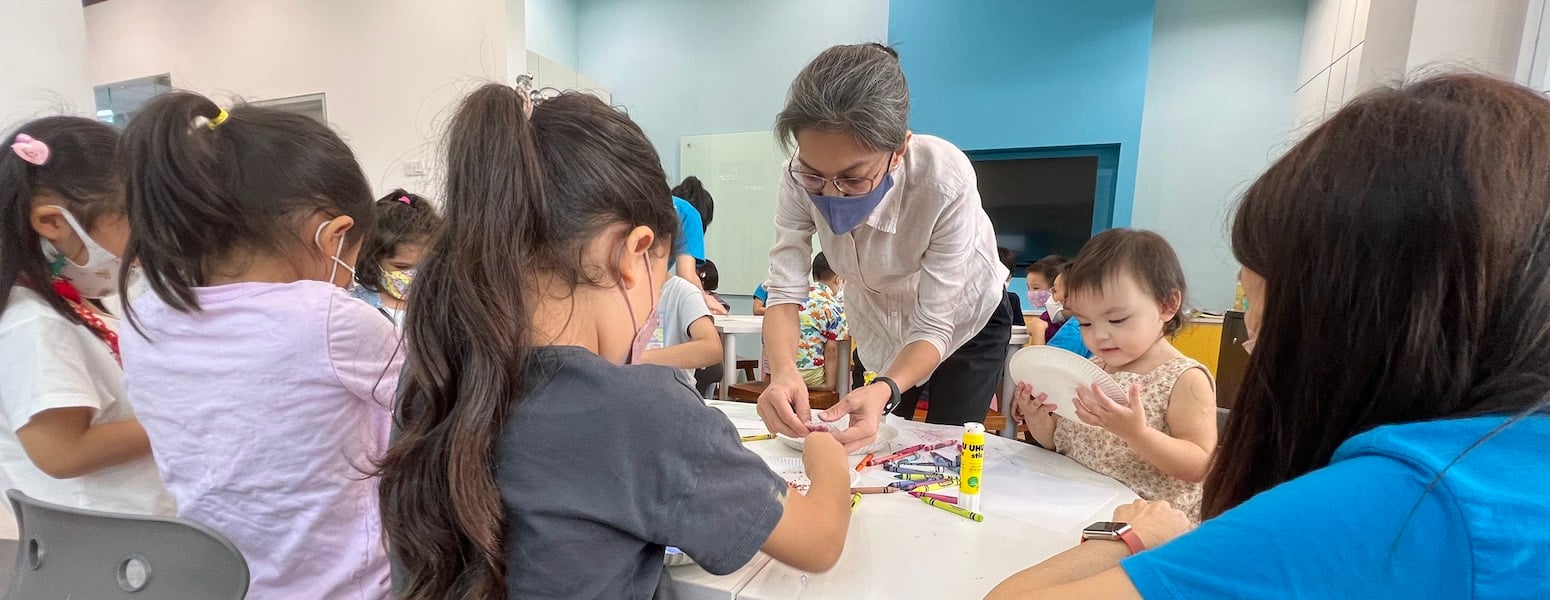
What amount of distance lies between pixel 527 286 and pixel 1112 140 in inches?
173

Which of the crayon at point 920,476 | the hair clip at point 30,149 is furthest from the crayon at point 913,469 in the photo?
the hair clip at point 30,149

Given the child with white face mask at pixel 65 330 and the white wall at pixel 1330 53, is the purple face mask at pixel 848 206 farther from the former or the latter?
the white wall at pixel 1330 53

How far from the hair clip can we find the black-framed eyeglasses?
1322mm

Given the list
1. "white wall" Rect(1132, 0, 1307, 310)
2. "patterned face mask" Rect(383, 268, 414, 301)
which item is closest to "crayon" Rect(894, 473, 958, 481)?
"patterned face mask" Rect(383, 268, 414, 301)

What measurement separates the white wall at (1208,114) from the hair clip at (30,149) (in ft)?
16.3

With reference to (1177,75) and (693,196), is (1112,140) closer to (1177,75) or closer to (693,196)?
(1177,75)

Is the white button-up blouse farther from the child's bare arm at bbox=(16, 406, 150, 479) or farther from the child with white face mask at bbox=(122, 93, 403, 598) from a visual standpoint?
the child's bare arm at bbox=(16, 406, 150, 479)

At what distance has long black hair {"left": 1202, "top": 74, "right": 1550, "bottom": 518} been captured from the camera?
464 mm

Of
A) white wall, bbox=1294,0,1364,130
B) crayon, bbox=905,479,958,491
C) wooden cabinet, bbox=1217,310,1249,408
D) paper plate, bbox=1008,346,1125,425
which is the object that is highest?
white wall, bbox=1294,0,1364,130

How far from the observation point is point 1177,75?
4293 millimetres

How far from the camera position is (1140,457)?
4.42 feet

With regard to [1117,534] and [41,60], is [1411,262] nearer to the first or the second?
[1117,534]

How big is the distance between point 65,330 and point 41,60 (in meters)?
1.96

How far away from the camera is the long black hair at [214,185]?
914 millimetres
